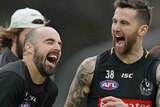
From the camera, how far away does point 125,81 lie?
21.0ft

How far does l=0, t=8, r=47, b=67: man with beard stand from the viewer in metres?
7.26

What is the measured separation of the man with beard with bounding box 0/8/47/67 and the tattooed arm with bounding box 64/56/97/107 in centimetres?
89

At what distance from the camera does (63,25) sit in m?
16.1

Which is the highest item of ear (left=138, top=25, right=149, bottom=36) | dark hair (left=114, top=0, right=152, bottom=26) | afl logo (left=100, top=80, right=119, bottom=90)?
dark hair (left=114, top=0, right=152, bottom=26)

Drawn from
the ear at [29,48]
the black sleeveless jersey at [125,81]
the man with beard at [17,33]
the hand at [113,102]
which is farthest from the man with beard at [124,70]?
the man with beard at [17,33]

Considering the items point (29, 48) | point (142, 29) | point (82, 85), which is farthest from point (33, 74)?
point (142, 29)

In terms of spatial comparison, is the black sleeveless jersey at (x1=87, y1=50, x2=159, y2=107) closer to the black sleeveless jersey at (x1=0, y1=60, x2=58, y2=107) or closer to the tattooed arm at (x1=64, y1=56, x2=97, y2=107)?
the tattooed arm at (x1=64, y1=56, x2=97, y2=107)

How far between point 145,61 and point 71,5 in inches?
430

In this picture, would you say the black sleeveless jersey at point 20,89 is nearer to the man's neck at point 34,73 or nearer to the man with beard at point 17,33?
the man's neck at point 34,73

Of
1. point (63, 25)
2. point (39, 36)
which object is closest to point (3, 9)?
point (63, 25)

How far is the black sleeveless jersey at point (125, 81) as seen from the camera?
630cm

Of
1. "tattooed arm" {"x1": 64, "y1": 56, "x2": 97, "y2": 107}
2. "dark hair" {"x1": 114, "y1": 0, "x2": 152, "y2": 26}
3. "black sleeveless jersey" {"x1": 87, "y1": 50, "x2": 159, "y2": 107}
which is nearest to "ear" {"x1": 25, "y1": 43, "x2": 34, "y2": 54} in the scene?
"tattooed arm" {"x1": 64, "y1": 56, "x2": 97, "y2": 107}

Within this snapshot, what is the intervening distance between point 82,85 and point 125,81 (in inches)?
15.7

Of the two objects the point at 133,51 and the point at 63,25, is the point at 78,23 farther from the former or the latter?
the point at 133,51
